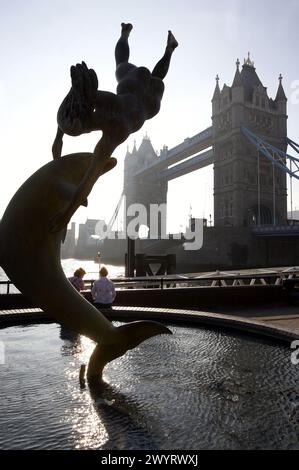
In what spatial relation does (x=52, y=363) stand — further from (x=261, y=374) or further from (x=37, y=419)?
(x=261, y=374)

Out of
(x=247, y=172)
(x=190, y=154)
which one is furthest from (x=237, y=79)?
(x=190, y=154)

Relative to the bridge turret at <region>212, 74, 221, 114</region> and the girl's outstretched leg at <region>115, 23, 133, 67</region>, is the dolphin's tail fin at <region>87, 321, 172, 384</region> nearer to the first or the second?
the girl's outstretched leg at <region>115, 23, 133, 67</region>

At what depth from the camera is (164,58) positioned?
3572 mm

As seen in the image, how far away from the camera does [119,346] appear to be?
3061 mm

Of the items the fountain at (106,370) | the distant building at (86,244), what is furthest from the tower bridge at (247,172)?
the distant building at (86,244)

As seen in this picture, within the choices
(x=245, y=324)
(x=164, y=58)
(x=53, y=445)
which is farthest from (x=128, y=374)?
(x=164, y=58)

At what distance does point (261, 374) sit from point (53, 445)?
6.78ft

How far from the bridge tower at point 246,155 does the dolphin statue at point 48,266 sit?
42507 mm

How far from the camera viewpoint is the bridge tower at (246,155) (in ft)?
150

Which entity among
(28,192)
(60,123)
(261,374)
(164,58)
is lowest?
(261,374)

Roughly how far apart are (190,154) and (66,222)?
60467mm

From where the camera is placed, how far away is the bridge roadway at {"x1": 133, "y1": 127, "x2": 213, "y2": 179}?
176 feet

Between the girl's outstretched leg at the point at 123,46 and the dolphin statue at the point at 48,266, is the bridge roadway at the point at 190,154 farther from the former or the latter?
the dolphin statue at the point at 48,266

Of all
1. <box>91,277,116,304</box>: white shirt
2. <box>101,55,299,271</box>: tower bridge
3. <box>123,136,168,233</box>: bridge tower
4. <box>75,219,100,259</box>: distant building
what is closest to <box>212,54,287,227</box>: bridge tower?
<box>101,55,299,271</box>: tower bridge
